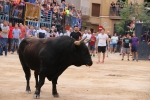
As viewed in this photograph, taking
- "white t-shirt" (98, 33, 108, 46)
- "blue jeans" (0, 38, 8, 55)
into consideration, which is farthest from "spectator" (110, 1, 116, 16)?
"white t-shirt" (98, 33, 108, 46)

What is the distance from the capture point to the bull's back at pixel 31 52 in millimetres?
9997

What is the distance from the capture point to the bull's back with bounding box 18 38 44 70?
10.00 m

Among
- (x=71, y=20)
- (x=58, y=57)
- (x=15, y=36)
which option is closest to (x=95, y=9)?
(x=71, y=20)

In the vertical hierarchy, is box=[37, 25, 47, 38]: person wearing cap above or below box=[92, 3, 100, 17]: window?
below

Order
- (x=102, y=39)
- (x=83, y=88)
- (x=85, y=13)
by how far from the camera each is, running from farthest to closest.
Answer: (x=85, y=13)
(x=102, y=39)
(x=83, y=88)

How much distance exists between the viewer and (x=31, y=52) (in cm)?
1012

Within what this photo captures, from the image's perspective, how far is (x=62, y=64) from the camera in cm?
975

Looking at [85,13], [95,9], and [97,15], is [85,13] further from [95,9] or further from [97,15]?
[97,15]

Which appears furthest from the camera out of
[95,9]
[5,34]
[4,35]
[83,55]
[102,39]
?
[95,9]

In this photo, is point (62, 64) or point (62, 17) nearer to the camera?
point (62, 64)

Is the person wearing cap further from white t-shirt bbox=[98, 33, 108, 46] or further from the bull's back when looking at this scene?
the bull's back

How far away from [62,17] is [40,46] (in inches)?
972

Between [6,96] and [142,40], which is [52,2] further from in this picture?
[6,96]

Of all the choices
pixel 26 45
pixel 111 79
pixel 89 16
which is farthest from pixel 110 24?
pixel 26 45
